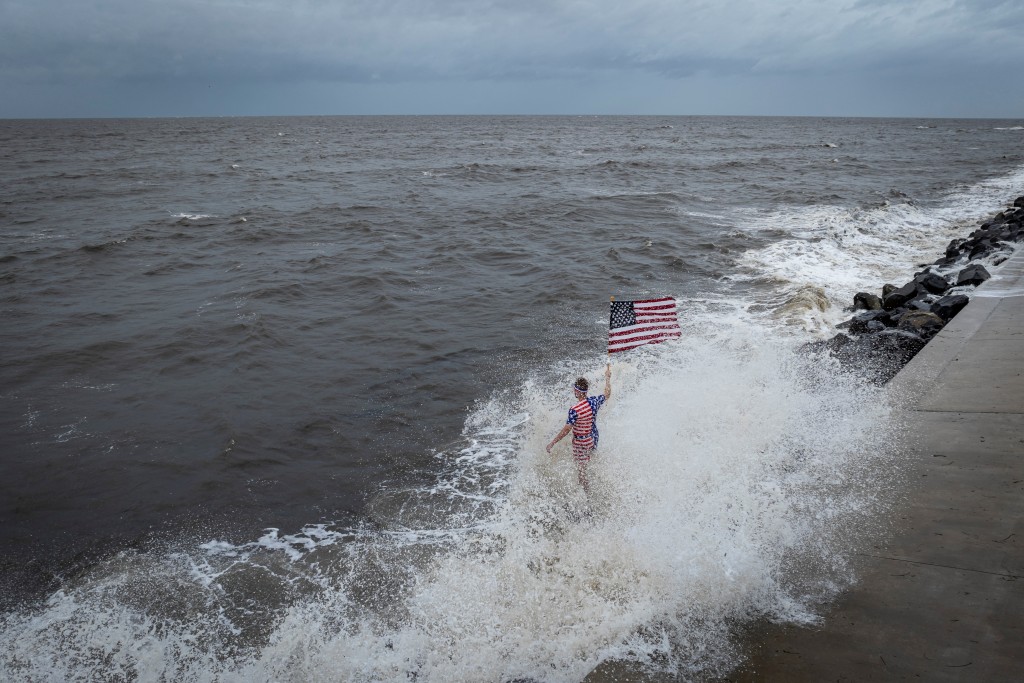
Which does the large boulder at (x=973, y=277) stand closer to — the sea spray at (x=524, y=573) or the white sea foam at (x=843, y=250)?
the white sea foam at (x=843, y=250)

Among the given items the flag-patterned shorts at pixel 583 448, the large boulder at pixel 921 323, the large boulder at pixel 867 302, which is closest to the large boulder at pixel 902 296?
the large boulder at pixel 867 302

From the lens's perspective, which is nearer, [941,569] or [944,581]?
[944,581]

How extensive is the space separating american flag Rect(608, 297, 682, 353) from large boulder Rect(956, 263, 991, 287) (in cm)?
942

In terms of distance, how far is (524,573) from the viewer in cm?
700

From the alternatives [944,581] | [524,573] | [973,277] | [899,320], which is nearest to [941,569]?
[944,581]

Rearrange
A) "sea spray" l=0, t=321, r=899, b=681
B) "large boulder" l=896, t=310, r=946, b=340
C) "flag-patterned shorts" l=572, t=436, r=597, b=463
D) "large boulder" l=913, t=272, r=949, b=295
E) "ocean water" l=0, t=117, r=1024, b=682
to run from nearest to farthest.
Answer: "sea spray" l=0, t=321, r=899, b=681
"ocean water" l=0, t=117, r=1024, b=682
"flag-patterned shorts" l=572, t=436, r=597, b=463
"large boulder" l=896, t=310, r=946, b=340
"large boulder" l=913, t=272, r=949, b=295

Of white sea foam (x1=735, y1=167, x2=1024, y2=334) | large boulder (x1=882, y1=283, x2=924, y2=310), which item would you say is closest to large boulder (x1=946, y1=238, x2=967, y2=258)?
white sea foam (x1=735, y1=167, x2=1024, y2=334)

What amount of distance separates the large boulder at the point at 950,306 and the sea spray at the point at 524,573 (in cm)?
435

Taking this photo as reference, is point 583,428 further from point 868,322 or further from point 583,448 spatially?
point 868,322

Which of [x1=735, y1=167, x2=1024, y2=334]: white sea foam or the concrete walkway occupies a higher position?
[x1=735, y1=167, x2=1024, y2=334]: white sea foam

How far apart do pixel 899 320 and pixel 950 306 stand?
1.02 metres

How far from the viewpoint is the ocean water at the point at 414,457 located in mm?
6285

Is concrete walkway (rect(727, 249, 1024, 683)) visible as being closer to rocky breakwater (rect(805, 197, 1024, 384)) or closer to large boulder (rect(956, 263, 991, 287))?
rocky breakwater (rect(805, 197, 1024, 384))

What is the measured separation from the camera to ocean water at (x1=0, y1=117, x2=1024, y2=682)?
6285 mm
